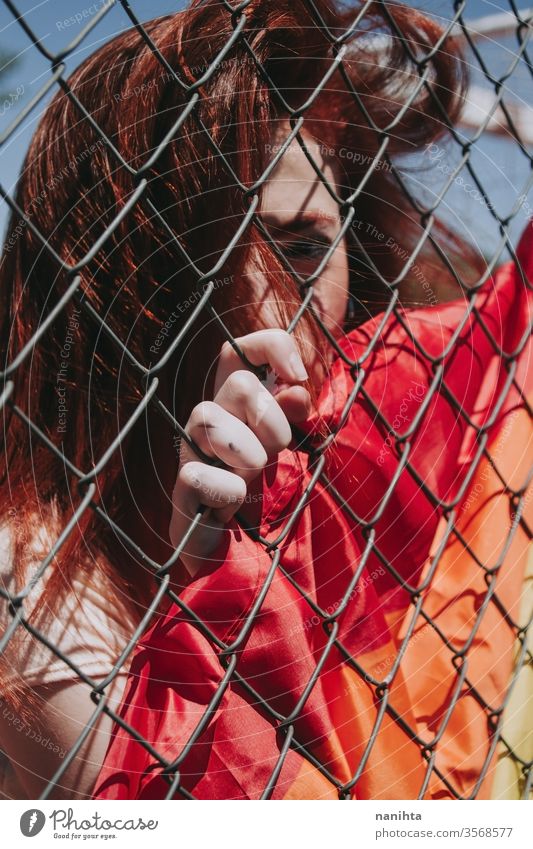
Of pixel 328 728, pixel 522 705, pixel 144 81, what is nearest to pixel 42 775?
pixel 328 728

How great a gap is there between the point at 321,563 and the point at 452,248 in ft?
1.65

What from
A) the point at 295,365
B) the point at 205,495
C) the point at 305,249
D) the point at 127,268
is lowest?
the point at 205,495

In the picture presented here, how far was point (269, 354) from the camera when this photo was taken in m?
0.58

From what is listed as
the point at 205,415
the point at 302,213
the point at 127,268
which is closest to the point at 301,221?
the point at 302,213

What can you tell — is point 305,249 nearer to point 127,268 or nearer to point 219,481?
point 127,268

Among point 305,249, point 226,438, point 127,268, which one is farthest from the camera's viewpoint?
point 305,249

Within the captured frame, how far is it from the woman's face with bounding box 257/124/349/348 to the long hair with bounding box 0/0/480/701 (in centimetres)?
4

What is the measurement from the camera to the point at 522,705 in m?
0.84

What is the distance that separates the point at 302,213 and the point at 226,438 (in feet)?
1.05

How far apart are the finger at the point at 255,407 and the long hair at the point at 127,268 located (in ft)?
0.41

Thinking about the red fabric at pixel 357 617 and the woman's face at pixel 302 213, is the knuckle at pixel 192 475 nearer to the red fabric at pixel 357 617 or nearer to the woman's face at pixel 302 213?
the red fabric at pixel 357 617

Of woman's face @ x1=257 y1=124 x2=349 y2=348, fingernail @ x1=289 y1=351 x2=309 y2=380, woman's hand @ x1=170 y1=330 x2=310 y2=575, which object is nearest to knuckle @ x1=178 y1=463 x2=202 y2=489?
woman's hand @ x1=170 y1=330 x2=310 y2=575

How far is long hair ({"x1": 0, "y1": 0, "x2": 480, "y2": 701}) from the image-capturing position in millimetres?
667
